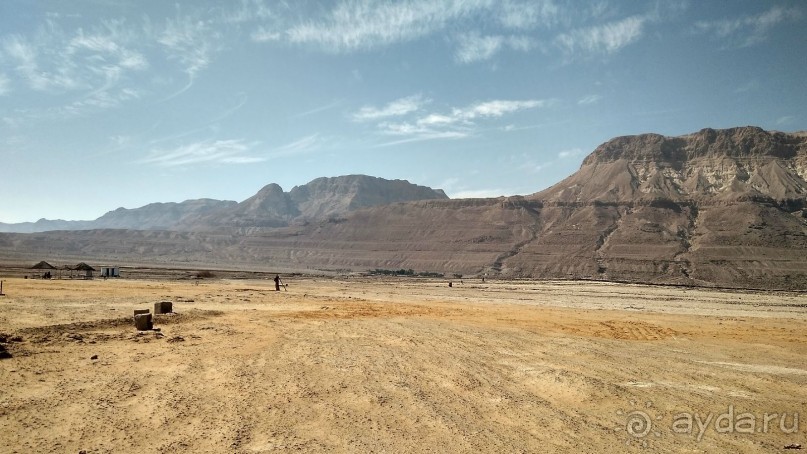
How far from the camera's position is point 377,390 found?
9.63 metres

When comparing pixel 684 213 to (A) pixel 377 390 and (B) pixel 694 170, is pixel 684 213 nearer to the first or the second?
(B) pixel 694 170

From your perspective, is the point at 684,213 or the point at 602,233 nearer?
the point at 684,213

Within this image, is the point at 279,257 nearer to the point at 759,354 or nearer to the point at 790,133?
the point at 759,354

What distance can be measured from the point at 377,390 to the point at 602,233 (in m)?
122

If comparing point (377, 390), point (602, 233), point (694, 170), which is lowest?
point (377, 390)

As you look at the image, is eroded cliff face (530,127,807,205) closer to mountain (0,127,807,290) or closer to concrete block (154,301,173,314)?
mountain (0,127,807,290)

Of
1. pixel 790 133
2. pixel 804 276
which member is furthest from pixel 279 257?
pixel 790 133

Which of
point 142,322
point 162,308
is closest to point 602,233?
point 162,308

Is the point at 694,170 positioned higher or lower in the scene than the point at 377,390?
higher

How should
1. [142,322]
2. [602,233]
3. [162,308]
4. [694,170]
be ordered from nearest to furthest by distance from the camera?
[142,322], [162,308], [602,233], [694,170]

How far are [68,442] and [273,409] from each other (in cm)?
305

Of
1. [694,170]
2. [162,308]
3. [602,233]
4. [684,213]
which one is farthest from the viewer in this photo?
[694,170]

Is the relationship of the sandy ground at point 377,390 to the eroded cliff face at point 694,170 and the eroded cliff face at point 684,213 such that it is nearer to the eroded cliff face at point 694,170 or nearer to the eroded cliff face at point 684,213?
the eroded cliff face at point 684,213

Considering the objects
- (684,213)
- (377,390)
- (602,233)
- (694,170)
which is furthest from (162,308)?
(694,170)
